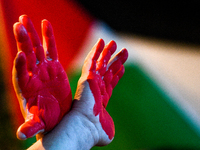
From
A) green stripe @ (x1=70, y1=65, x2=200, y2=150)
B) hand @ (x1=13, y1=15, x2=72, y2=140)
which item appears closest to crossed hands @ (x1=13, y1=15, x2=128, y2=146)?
hand @ (x1=13, y1=15, x2=72, y2=140)

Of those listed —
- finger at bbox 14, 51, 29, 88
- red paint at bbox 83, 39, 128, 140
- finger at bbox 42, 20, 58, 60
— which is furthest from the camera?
red paint at bbox 83, 39, 128, 140

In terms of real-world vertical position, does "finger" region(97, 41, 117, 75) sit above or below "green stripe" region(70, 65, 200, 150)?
above

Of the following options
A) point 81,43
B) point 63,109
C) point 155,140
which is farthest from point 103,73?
point 155,140

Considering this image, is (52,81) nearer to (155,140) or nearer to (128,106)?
(128,106)

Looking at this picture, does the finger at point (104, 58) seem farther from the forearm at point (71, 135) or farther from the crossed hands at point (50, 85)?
the forearm at point (71, 135)

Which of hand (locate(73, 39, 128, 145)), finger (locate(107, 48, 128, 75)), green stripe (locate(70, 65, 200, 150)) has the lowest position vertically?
green stripe (locate(70, 65, 200, 150))

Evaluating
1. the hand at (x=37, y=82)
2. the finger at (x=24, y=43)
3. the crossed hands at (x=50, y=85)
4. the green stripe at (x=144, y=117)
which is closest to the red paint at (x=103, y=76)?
the crossed hands at (x=50, y=85)

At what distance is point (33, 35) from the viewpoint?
0.56 meters

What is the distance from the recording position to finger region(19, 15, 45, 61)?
0.56 m

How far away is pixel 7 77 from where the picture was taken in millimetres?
1100

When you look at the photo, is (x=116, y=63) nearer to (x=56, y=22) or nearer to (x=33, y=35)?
(x=33, y=35)

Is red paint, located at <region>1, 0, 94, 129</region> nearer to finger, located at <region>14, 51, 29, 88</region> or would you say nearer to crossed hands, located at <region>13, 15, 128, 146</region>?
crossed hands, located at <region>13, 15, 128, 146</region>

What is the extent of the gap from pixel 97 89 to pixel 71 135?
0.65ft

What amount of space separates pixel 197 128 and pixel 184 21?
64 cm
